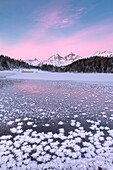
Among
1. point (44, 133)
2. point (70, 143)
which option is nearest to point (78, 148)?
point (70, 143)

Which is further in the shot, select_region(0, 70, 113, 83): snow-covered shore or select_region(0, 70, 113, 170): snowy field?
select_region(0, 70, 113, 83): snow-covered shore

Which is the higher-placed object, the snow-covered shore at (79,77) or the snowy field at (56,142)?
the snow-covered shore at (79,77)

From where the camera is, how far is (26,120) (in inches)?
202

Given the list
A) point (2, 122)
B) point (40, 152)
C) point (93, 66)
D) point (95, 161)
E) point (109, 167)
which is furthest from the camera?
point (93, 66)

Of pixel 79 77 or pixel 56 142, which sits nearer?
pixel 56 142

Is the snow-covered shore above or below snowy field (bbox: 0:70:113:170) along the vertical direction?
above

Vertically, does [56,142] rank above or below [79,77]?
below

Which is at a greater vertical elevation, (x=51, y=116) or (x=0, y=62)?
(x=0, y=62)

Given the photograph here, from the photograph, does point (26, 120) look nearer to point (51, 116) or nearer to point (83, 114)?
point (51, 116)

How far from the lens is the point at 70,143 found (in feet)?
11.2

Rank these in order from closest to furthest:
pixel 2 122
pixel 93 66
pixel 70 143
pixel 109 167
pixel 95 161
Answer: pixel 109 167 → pixel 95 161 → pixel 70 143 → pixel 2 122 → pixel 93 66

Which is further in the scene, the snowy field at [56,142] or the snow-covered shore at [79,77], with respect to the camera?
the snow-covered shore at [79,77]

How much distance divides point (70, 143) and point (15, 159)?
5.63ft

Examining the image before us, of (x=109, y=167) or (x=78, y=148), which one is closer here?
(x=109, y=167)
